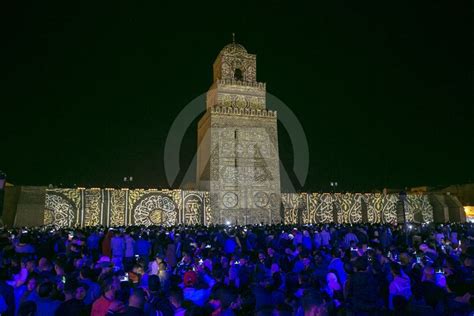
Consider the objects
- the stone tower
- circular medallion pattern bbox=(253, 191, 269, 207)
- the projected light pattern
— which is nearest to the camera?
the projected light pattern

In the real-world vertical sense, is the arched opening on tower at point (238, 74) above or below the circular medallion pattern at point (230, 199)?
above

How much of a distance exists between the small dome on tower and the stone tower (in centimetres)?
9

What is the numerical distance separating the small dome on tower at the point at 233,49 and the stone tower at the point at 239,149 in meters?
0.09

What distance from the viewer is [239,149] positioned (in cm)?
3198

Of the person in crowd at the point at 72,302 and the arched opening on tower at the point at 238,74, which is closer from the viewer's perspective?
the person in crowd at the point at 72,302

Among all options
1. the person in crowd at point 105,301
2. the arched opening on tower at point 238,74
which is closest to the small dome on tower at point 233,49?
the arched opening on tower at point 238,74

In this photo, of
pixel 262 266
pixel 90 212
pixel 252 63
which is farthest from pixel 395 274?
pixel 252 63

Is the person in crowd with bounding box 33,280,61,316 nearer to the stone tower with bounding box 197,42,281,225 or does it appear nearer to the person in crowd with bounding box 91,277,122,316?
the person in crowd with bounding box 91,277,122,316

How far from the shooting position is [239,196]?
3077 centimetres

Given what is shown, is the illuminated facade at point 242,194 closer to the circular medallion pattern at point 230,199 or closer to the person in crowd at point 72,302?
the circular medallion pattern at point 230,199

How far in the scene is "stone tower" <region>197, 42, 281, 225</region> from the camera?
30.5 metres

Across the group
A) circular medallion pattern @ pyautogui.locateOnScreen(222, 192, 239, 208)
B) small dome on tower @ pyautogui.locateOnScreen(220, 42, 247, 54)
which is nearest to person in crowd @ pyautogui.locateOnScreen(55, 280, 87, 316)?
circular medallion pattern @ pyautogui.locateOnScreen(222, 192, 239, 208)

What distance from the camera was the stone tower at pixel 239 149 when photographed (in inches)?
1201

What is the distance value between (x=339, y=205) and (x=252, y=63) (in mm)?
13995
